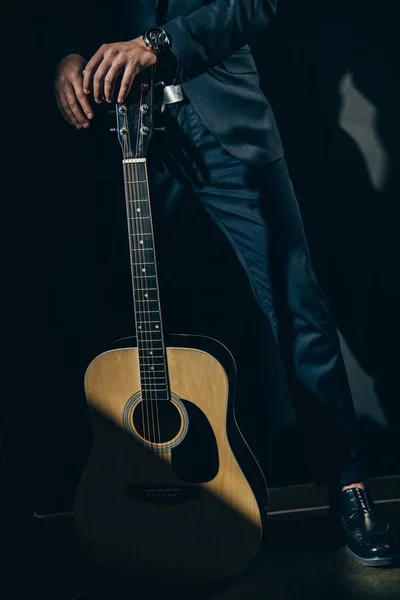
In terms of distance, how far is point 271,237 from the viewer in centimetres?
170

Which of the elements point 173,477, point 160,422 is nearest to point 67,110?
point 160,422

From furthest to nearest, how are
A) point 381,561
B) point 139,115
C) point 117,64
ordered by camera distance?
point 381,561 < point 139,115 < point 117,64

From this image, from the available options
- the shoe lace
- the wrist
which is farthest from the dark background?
the wrist

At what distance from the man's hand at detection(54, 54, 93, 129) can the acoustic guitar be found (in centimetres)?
8

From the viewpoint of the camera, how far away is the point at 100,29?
5.55 feet

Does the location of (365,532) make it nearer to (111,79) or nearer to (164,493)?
(164,493)

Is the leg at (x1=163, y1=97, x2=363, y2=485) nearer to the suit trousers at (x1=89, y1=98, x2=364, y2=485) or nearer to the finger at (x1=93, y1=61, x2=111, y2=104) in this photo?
the suit trousers at (x1=89, y1=98, x2=364, y2=485)

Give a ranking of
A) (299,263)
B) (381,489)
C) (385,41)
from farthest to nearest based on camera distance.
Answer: (381,489), (385,41), (299,263)

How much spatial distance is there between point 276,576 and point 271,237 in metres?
0.85

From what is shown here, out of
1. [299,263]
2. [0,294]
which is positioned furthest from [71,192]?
[299,263]

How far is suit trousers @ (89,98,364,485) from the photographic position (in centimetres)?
167

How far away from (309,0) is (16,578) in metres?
1.74

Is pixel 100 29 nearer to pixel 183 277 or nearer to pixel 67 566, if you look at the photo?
pixel 183 277

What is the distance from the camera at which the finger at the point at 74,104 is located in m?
1.53
